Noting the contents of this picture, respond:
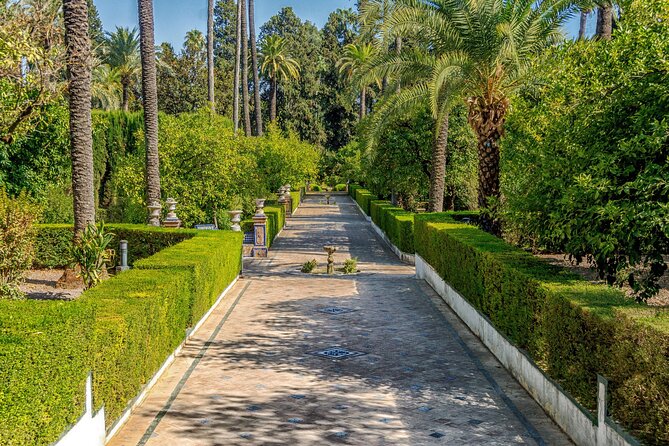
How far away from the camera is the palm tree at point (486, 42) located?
1766 centimetres

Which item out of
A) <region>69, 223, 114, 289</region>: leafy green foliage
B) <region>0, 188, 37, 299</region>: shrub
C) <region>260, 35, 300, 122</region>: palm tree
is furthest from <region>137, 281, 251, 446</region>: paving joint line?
<region>260, 35, 300, 122</region>: palm tree

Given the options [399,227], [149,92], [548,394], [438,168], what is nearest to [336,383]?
[548,394]

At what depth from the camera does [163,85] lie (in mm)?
76250

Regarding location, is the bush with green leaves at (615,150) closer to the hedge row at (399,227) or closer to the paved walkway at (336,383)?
the paved walkway at (336,383)

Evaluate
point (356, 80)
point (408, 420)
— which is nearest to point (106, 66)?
point (356, 80)

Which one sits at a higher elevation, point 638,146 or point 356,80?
point 356,80

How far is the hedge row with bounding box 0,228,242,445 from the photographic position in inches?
234

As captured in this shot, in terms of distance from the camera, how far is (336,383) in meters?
10.7

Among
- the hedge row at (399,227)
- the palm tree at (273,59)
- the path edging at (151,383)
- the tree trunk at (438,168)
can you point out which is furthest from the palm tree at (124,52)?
the path edging at (151,383)

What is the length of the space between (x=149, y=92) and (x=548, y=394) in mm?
17279

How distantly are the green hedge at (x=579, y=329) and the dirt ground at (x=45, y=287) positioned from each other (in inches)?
387

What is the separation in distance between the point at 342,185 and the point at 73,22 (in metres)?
71.3

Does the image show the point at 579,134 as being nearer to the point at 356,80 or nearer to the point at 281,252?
the point at 356,80

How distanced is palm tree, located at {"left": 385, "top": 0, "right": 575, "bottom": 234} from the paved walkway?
4.81 meters
